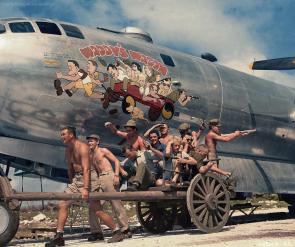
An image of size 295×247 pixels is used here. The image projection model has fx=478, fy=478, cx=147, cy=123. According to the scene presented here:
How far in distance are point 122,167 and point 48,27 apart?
158 inches

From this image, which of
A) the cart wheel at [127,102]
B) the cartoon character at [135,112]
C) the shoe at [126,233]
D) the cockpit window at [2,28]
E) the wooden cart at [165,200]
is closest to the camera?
the wooden cart at [165,200]

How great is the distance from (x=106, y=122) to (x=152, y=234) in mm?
3002

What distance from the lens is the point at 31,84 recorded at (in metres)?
10.7

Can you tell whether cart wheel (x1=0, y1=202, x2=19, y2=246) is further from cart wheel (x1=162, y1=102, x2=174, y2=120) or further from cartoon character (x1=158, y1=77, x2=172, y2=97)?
cartoon character (x1=158, y1=77, x2=172, y2=97)

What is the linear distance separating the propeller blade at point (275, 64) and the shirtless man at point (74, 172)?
1371cm

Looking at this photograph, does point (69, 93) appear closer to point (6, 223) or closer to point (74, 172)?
point (74, 172)

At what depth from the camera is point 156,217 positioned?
11461 mm

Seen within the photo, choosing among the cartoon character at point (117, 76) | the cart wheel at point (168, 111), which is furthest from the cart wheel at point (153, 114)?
the cartoon character at point (117, 76)

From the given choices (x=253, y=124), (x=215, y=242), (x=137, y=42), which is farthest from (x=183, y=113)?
(x=215, y=242)

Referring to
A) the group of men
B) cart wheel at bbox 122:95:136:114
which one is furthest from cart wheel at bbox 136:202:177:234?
cart wheel at bbox 122:95:136:114

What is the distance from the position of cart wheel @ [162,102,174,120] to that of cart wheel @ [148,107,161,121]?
17 cm

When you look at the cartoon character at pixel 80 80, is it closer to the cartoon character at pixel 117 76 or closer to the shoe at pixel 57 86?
the shoe at pixel 57 86

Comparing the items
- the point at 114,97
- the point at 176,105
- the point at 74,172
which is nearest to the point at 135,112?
the point at 114,97

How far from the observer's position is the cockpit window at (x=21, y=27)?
36.7 ft
